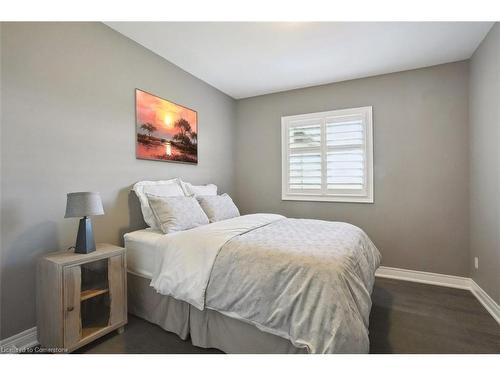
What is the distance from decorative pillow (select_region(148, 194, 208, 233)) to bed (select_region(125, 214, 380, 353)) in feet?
0.46

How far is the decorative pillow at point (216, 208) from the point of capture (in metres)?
2.67

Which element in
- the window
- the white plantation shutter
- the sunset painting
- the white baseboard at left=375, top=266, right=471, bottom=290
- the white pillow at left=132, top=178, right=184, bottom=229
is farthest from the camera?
the white plantation shutter

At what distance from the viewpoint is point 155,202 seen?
228 cm

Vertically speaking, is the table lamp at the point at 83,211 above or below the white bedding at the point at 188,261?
above

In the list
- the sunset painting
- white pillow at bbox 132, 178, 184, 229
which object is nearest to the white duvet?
white pillow at bbox 132, 178, 184, 229

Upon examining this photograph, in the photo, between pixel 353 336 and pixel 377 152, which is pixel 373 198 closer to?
pixel 377 152

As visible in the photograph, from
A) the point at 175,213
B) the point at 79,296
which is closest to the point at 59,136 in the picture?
the point at 175,213

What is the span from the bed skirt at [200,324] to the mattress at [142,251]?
3.1 inches

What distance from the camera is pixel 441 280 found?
2.92 metres

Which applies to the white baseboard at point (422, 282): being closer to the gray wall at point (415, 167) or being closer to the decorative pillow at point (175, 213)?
the gray wall at point (415, 167)

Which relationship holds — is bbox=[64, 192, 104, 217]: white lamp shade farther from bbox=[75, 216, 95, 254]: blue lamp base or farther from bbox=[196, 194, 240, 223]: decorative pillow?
bbox=[196, 194, 240, 223]: decorative pillow

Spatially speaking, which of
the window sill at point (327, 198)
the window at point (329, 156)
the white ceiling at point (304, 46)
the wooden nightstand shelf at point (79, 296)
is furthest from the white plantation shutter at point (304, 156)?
the wooden nightstand shelf at point (79, 296)

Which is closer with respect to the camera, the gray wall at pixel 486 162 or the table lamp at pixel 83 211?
the table lamp at pixel 83 211

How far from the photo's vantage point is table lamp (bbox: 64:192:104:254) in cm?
174
